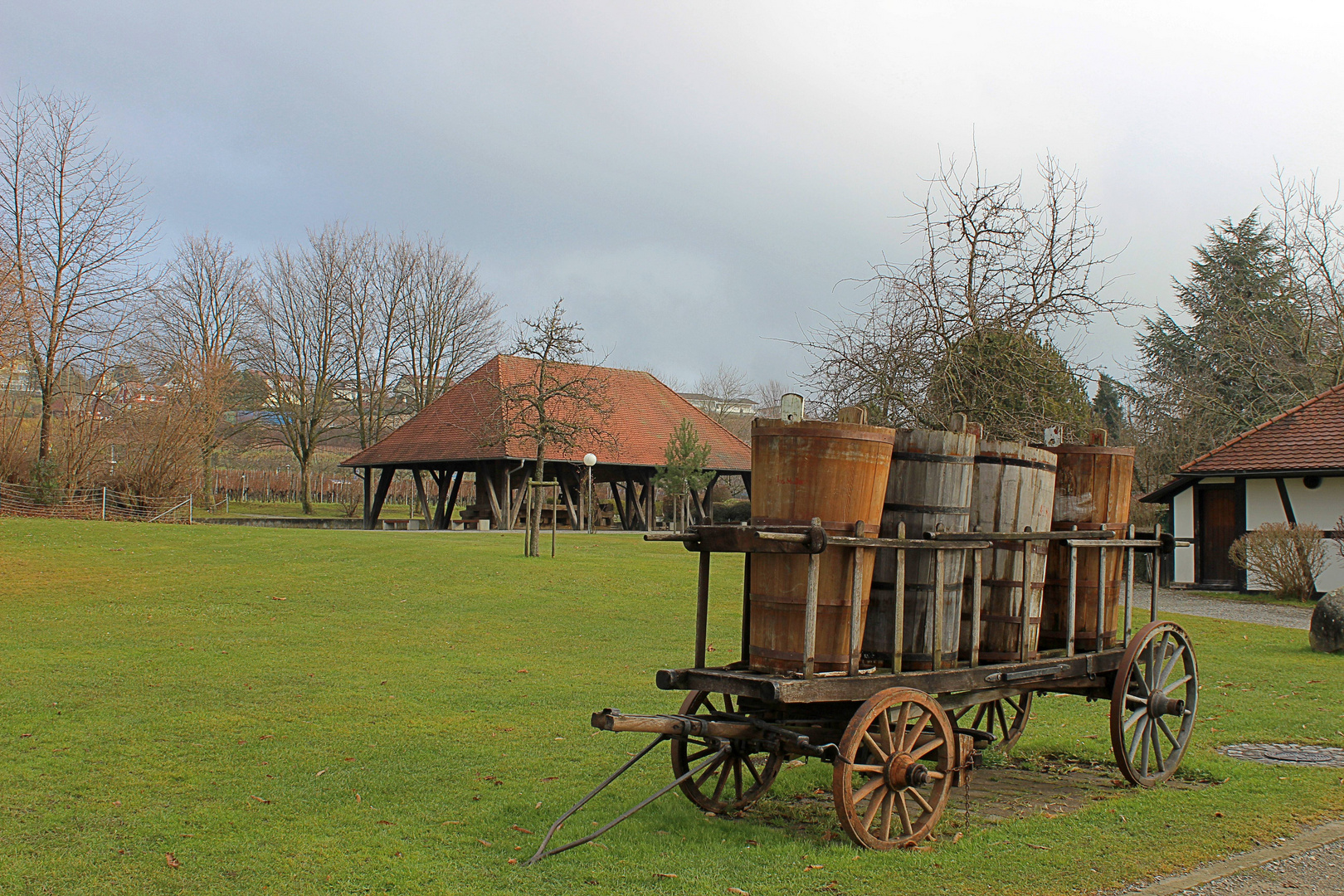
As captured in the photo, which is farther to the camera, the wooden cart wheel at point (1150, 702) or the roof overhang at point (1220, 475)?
the roof overhang at point (1220, 475)

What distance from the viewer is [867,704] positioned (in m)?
4.43

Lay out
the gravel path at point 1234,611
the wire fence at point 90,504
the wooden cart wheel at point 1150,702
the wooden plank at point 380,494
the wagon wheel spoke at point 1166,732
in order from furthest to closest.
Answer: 1. the wooden plank at point 380,494
2. the wire fence at point 90,504
3. the gravel path at point 1234,611
4. the wagon wheel spoke at point 1166,732
5. the wooden cart wheel at point 1150,702

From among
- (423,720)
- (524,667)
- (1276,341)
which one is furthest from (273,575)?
(1276,341)

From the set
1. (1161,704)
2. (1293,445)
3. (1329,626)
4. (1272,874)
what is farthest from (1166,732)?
(1293,445)

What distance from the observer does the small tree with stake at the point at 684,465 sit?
32.9m

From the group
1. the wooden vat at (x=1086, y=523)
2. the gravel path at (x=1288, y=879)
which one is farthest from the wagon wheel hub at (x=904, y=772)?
the wooden vat at (x=1086, y=523)

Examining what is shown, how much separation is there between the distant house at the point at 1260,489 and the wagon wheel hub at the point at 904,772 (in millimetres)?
17157

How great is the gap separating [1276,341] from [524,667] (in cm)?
2906

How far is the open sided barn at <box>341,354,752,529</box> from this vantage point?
3228 cm

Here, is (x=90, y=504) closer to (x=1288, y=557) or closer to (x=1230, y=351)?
(x=1288, y=557)

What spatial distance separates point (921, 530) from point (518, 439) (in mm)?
27458

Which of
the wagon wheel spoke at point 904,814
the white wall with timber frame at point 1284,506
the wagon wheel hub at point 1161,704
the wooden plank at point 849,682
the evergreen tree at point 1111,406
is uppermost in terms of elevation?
the evergreen tree at point 1111,406

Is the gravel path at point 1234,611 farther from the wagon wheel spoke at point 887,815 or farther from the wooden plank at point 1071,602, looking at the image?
the wagon wheel spoke at point 887,815

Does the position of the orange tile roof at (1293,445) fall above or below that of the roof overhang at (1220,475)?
above
